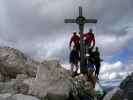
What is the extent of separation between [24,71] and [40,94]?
14.4 ft

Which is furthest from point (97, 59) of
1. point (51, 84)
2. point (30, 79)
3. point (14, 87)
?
point (14, 87)

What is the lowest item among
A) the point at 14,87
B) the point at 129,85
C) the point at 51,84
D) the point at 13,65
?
the point at 14,87

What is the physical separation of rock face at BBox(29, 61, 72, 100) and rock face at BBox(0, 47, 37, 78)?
233 cm

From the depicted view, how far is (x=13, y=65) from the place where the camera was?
24.2 meters

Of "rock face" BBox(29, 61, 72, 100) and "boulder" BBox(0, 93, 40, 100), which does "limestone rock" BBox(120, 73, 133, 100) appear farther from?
"boulder" BBox(0, 93, 40, 100)

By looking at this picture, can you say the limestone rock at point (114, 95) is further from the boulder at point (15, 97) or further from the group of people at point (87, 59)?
the boulder at point (15, 97)

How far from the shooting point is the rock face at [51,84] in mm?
20234

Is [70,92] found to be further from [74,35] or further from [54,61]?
[74,35]

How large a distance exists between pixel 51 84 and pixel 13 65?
441cm

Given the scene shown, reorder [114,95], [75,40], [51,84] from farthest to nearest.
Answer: [75,40]
[114,95]
[51,84]

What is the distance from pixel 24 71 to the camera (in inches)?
960

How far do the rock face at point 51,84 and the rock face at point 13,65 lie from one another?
2.33 metres

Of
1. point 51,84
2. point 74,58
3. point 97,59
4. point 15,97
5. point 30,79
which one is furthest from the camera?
point 74,58

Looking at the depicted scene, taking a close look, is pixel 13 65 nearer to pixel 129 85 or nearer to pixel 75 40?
pixel 75 40
